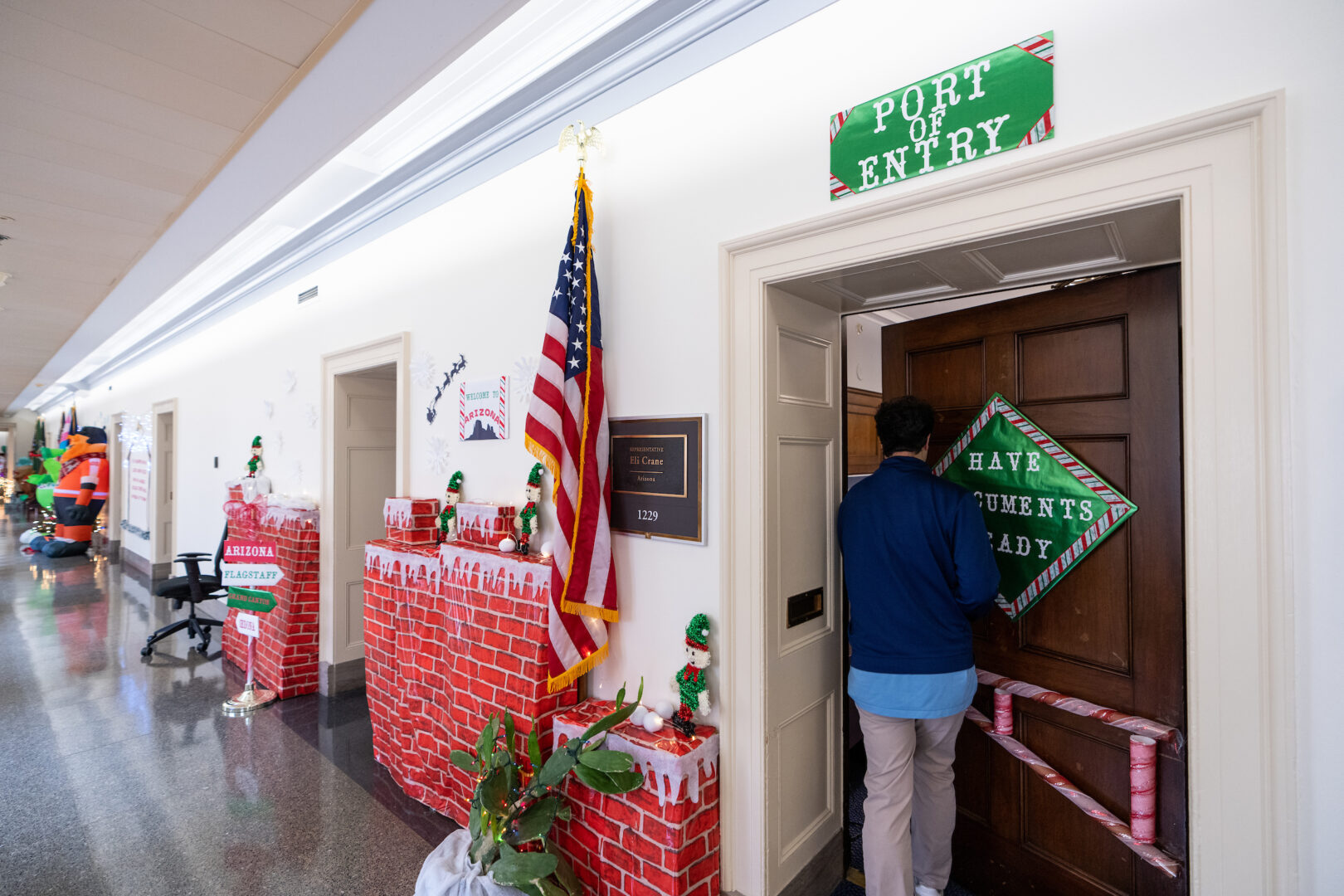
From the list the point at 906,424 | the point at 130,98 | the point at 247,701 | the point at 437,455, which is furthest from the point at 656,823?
the point at 247,701

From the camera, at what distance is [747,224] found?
6.88 feet

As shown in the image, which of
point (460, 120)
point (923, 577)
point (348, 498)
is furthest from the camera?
point (348, 498)

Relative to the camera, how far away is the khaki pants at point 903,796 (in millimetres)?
2029

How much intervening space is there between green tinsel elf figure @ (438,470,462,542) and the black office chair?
10.8ft

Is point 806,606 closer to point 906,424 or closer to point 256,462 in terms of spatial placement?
point 906,424

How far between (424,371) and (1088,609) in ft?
11.0

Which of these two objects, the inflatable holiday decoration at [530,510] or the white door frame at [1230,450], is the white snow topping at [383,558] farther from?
the white door frame at [1230,450]

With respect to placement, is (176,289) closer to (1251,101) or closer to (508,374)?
(508,374)

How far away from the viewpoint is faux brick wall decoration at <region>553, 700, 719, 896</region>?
1.98m

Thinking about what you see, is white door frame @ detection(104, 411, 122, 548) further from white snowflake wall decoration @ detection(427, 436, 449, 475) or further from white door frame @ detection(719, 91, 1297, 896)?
white door frame @ detection(719, 91, 1297, 896)

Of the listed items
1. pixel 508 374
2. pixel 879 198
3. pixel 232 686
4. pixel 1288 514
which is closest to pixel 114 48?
pixel 508 374

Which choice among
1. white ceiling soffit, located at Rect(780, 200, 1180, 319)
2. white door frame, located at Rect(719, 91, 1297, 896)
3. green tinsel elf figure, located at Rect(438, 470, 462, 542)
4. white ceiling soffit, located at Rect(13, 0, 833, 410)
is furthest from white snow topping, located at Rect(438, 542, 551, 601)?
white door frame, located at Rect(719, 91, 1297, 896)

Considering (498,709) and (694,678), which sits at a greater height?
(694,678)

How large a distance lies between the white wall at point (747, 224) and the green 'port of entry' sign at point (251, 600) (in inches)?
34.7
